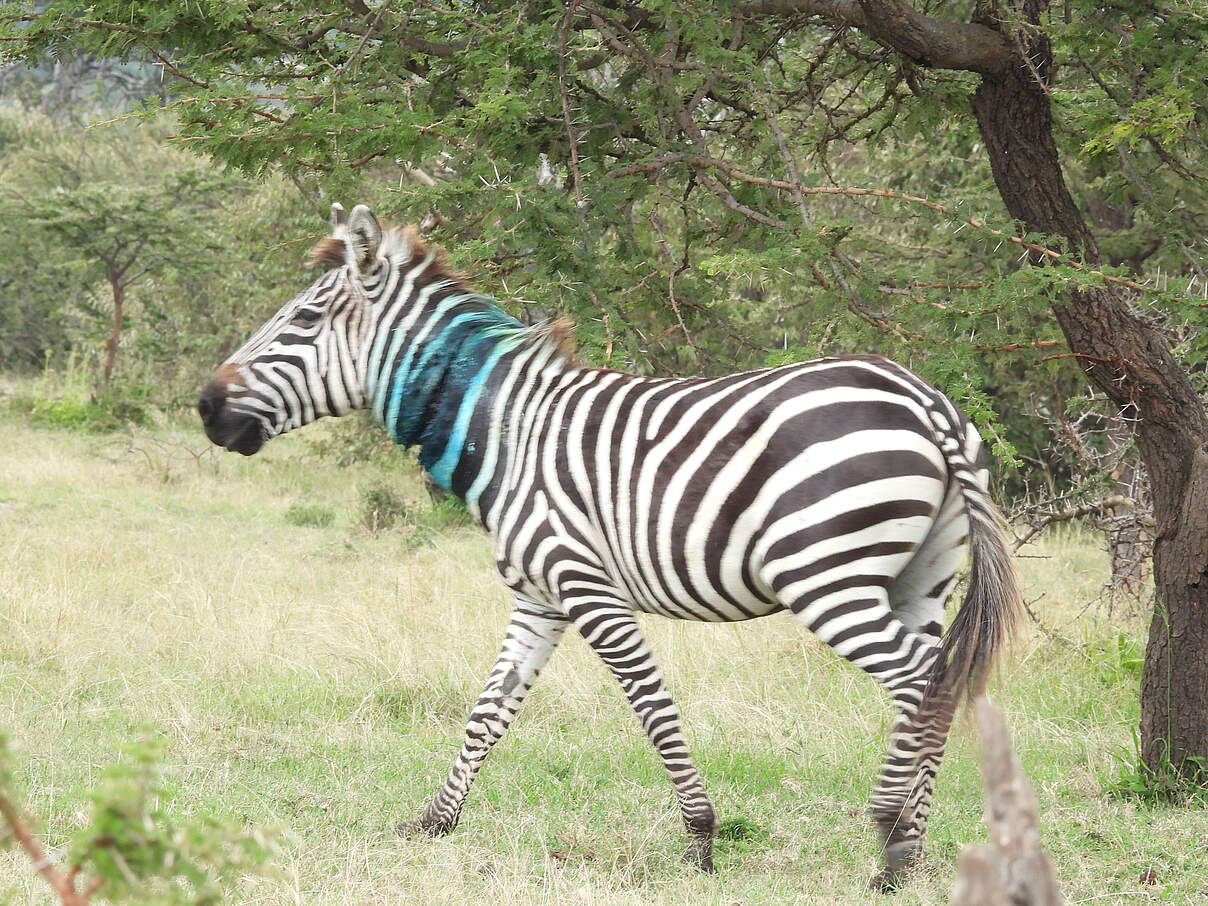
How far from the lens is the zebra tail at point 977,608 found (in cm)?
380

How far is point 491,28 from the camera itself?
5383mm

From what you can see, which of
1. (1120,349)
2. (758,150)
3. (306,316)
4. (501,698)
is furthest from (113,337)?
(1120,349)

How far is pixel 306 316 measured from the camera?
15.2 feet

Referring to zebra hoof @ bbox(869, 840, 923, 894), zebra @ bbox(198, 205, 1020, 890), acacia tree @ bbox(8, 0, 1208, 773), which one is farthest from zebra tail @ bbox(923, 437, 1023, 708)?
acacia tree @ bbox(8, 0, 1208, 773)

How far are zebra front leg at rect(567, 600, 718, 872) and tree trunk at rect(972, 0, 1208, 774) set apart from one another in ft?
6.51

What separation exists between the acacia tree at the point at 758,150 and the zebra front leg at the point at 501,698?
3.83ft

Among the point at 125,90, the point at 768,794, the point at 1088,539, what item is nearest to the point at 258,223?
the point at 1088,539

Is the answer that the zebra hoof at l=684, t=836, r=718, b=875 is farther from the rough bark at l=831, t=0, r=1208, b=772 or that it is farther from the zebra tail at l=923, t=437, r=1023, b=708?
the rough bark at l=831, t=0, r=1208, b=772

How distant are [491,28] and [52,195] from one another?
62.9 ft

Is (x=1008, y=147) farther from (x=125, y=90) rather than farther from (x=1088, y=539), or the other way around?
(x=125, y=90)

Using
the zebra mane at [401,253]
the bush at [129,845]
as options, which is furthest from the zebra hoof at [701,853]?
the bush at [129,845]

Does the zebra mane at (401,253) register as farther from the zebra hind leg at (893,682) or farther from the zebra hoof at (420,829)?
the zebra hoof at (420,829)

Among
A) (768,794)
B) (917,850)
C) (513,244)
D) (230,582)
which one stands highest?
(513,244)

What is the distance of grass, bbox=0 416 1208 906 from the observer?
13.1ft
